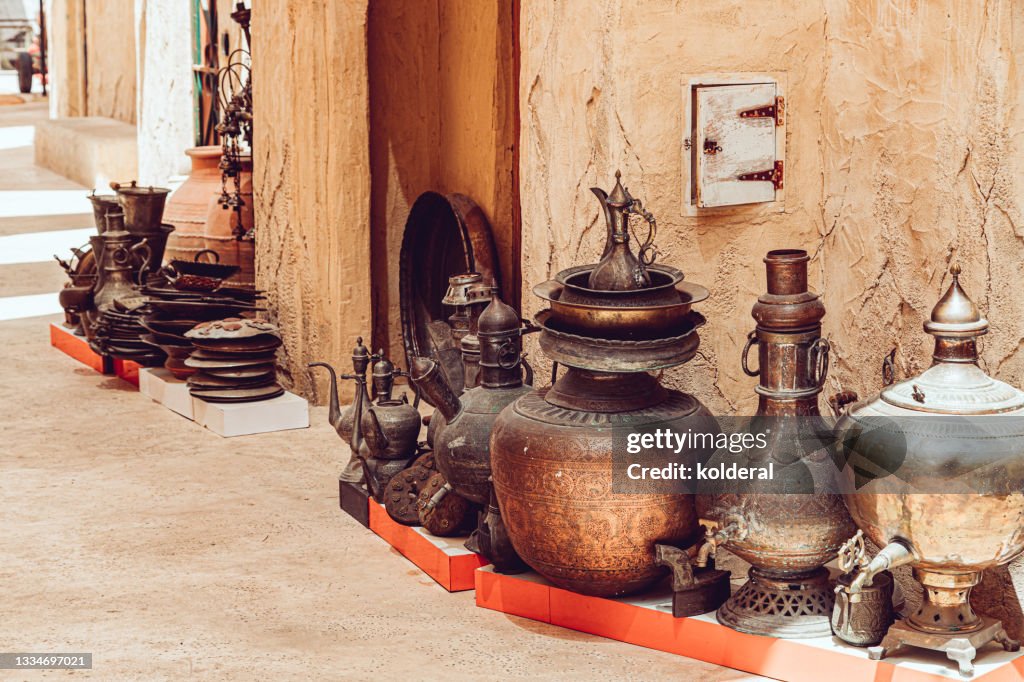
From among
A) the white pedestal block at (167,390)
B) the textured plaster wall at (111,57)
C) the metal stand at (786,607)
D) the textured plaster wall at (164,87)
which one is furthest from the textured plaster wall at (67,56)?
the metal stand at (786,607)

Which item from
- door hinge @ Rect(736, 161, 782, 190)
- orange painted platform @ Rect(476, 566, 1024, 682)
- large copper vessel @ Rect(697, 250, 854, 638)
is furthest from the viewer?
door hinge @ Rect(736, 161, 782, 190)

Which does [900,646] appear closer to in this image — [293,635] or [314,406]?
[293,635]

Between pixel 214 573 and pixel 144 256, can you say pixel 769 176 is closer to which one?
pixel 214 573

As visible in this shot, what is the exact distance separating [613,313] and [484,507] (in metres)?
0.92

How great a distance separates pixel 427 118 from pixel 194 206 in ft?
5.54

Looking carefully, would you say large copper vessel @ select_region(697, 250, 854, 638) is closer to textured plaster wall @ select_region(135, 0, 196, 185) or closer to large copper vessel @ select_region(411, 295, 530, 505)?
large copper vessel @ select_region(411, 295, 530, 505)

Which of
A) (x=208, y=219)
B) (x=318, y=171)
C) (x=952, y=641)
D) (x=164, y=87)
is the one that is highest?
(x=164, y=87)

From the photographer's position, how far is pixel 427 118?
7.30 m

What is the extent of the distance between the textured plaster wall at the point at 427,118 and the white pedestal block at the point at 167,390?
973 mm

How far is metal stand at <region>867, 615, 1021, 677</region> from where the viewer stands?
3559 mm

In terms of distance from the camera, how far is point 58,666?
13.3 ft

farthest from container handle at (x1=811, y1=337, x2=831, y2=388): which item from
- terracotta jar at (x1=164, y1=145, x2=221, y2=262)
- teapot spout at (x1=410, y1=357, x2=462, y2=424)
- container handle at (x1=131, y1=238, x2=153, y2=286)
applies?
terracotta jar at (x1=164, y1=145, x2=221, y2=262)

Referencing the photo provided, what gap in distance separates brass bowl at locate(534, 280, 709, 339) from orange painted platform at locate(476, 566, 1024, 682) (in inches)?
29.8

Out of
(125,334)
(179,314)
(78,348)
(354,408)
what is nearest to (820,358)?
(354,408)
